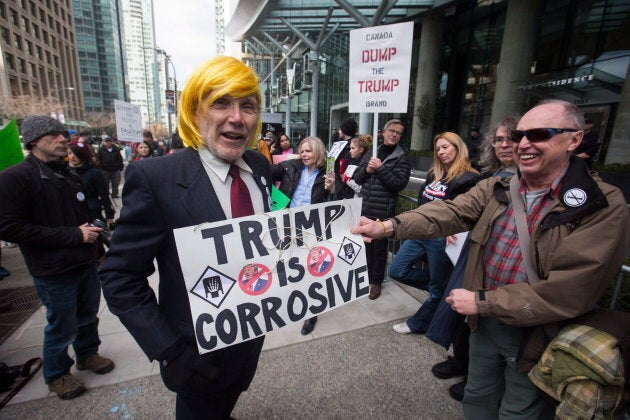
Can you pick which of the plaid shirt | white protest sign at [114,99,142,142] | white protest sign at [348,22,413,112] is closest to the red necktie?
the plaid shirt

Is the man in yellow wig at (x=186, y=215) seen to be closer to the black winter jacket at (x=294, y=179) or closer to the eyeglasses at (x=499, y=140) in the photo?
the black winter jacket at (x=294, y=179)

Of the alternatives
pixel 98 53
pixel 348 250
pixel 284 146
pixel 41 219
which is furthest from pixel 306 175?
pixel 98 53

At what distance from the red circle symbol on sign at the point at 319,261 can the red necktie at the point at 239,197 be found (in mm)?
389

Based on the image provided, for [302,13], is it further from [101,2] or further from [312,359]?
[101,2]

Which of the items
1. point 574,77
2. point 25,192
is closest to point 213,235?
point 25,192

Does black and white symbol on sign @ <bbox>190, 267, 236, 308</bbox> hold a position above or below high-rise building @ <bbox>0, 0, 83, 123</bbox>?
below

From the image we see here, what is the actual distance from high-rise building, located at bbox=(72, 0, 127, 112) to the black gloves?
104 meters

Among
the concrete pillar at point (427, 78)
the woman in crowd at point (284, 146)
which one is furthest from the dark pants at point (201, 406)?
the concrete pillar at point (427, 78)

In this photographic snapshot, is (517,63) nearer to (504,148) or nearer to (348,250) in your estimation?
(504,148)

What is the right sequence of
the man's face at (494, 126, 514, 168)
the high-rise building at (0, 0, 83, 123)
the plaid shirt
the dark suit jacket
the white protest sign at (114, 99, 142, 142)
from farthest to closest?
the high-rise building at (0, 0, 83, 123) → the white protest sign at (114, 99, 142, 142) → the man's face at (494, 126, 514, 168) → the plaid shirt → the dark suit jacket

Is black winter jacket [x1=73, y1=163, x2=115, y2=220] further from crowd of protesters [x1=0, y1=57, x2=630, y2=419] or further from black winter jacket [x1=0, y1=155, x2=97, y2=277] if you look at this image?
black winter jacket [x1=0, y1=155, x2=97, y2=277]

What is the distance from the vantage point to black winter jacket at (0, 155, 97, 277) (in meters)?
2.16

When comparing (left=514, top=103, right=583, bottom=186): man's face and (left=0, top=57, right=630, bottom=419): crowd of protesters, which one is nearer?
(left=0, top=57, right=630, bottom=419): crowd of protesters

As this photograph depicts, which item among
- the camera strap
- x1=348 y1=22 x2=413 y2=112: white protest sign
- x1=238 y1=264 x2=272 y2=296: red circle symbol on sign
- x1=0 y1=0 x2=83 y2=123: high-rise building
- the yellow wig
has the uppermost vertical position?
x1=0 y1=0 x2=83 y2=123: high-rise building
